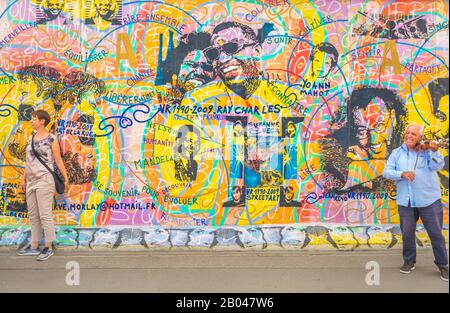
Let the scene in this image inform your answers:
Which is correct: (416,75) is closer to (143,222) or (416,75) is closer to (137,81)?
(137,81)

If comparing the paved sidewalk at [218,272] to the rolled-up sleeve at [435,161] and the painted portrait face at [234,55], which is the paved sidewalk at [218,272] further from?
the painted portrait face at [234,55]

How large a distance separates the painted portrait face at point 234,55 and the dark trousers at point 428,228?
2.45m

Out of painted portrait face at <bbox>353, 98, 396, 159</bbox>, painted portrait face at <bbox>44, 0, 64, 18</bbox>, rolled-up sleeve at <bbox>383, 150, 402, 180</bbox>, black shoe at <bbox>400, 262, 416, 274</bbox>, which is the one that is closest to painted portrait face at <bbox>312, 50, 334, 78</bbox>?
painted portrait face at <bbox>353, 98, 396, 159</bbox>

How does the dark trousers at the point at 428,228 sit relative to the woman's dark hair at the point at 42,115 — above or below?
below

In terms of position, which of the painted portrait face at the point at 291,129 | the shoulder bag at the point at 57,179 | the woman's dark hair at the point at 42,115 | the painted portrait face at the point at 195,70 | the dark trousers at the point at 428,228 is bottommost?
the dark trousers at the point at 428,228

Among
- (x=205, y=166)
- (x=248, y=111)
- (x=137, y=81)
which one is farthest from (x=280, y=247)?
(x=137, y=81)

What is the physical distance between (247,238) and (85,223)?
206 centimetres

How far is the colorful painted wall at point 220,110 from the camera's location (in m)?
5.89

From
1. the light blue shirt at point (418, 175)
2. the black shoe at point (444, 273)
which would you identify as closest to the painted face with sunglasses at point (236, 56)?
the light blue shirt at point (418, 175)

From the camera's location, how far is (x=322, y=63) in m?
5.96

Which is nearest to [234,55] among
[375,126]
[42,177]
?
[375,126]

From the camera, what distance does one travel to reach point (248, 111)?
19.5 feet

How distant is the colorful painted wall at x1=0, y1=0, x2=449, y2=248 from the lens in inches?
232

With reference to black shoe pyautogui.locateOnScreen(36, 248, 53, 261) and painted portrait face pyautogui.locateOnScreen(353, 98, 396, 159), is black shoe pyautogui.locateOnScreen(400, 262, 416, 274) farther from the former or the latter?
black shoe pyautogui.locateOnScreen(36, 248, 53, 261)
